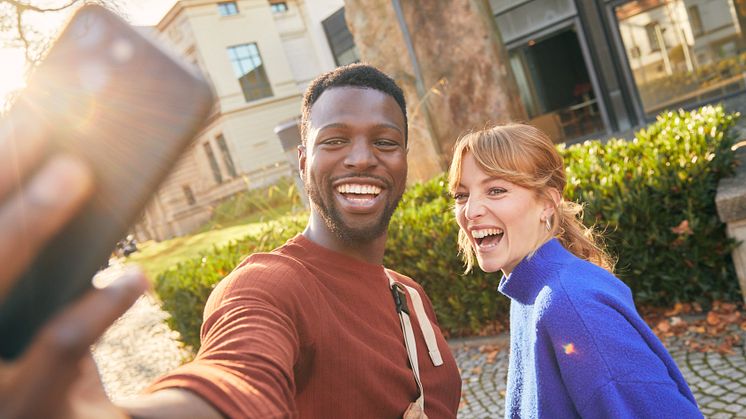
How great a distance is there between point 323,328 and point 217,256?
574 centimetres

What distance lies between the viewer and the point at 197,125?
0.64 m

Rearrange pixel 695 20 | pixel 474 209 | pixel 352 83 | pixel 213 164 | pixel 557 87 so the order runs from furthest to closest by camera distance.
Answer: pixel 213 164 < pixel 557 87 < pixel 695 20 < pixel 474 209 < pixel 352 83

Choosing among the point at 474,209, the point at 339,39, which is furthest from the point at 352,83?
the point at 339,39

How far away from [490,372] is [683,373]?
1.59 m

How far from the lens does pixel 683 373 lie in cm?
385

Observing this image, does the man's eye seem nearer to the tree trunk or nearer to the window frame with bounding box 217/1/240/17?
the tree trunk

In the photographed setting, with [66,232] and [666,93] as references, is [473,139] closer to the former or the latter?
[66,232]

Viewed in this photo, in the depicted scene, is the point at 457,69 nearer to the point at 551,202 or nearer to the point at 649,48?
the point at 551,202

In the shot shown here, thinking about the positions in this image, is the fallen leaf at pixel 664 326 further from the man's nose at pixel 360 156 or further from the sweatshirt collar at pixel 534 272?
the man's nose at pixel 360 156

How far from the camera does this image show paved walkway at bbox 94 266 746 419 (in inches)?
138

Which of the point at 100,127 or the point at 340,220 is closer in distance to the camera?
the point at 100,127

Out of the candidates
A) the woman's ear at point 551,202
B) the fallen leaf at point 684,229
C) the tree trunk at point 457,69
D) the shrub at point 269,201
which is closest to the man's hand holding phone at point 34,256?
the woman's ear at point 551,202

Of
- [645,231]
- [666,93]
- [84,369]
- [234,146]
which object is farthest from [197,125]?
[234,146]

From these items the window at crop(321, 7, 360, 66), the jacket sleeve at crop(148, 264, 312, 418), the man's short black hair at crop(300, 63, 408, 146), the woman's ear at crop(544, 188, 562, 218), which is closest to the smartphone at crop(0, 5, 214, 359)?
the jacket sleeve at crop(148, 264, 312, 418)
